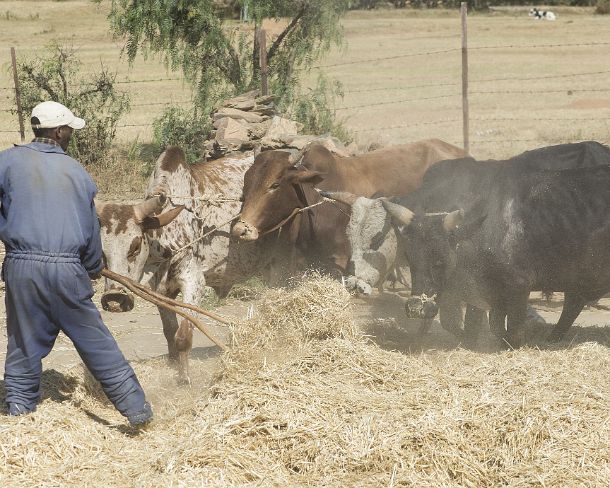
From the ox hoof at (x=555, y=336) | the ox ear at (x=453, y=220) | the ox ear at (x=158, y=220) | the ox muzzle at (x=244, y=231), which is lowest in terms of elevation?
the ox hoof at (x=555, y=336)

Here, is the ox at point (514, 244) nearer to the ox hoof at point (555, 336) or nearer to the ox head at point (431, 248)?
the ox head at point (431, 248)

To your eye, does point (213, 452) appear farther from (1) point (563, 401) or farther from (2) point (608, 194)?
(2) point (608, 194)

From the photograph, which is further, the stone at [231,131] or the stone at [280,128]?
the stone at [231,131]

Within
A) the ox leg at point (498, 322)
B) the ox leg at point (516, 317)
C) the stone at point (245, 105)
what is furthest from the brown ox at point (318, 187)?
the stone at point (245, 105)

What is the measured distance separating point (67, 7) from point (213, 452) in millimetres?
37230

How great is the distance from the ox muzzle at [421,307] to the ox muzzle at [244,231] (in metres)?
1.25

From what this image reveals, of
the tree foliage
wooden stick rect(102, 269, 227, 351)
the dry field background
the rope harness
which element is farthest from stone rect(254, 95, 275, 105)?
wooden stick rect(102, 269, 227, 351)

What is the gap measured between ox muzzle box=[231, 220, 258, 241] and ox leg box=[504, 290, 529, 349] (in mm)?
1994

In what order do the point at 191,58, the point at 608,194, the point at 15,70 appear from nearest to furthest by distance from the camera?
the point at 608,194 → the point at 15,70 → the point at 191,58

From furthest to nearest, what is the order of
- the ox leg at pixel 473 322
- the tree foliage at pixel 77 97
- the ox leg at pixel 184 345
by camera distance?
the tree foliage at pixel 77 97 → the ox leg at pixel 473 322 → the ox leg at pixel 184 345

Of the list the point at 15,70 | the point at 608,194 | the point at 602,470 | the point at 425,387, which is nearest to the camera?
the point at 602,470

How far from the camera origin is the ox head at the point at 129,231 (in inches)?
269

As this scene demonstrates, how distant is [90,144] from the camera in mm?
14234

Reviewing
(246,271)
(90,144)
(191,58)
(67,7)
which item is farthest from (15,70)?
(67,7)
